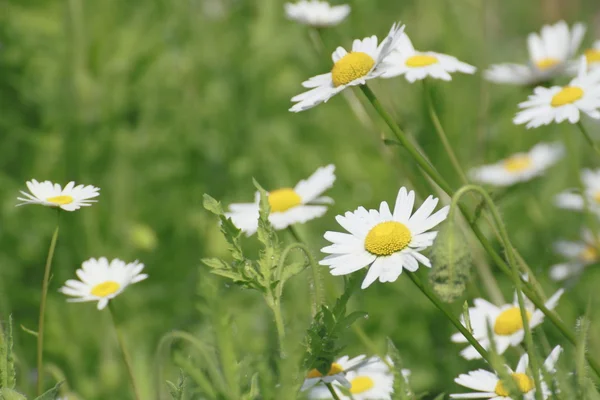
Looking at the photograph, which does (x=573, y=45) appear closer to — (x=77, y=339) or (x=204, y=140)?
(x=204, y=140)

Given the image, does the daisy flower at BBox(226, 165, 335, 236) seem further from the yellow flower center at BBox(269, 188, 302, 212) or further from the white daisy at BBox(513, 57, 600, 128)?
the white daisy at BBox(513, 57, 600, 128)

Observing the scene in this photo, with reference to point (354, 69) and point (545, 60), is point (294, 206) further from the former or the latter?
point (545, 60)

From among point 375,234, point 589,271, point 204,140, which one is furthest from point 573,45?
point 204,140

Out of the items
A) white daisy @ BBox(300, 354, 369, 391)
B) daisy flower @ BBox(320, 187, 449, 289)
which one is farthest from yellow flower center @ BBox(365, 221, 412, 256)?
white daisy @ BBox(300, 354, 369, 391)

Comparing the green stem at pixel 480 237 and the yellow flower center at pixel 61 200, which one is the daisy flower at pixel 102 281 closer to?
the yellow flower center at pixel 61 200

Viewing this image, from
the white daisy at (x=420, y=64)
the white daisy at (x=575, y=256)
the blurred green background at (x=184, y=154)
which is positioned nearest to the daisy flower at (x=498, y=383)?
the white daisy at (x=420, y=64)

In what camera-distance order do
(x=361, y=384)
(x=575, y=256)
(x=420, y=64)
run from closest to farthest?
(x=361, y=384) < (x=420, y=64) < (x=575, y=256)

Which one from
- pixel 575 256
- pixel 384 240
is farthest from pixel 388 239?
pixel 575 256
